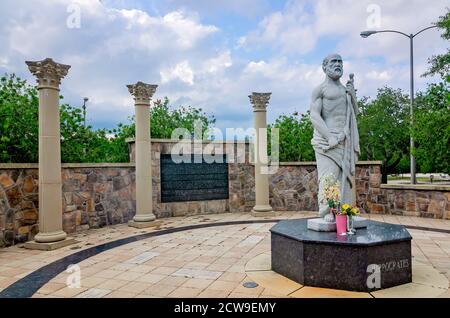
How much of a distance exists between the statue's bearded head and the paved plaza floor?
3233 mm

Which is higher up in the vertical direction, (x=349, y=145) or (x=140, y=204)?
(x=349, y=145)

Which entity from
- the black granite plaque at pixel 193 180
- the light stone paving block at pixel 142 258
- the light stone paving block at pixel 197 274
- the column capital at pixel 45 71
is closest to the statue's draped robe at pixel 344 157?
the light stone paving block at pixel 197 274

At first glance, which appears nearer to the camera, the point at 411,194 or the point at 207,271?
the point at 207,271

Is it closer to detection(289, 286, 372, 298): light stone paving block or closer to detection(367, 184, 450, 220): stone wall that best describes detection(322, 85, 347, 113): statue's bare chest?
detection(289, 286, 372, 298): light stone paving block

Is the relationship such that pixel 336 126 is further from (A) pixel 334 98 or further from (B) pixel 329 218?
(B) pixel 329 218

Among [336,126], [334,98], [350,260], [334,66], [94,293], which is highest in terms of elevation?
[334,66]

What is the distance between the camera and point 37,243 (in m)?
7.06

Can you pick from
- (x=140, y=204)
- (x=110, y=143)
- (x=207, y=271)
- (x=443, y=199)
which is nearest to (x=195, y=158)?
(x=140, y=204)

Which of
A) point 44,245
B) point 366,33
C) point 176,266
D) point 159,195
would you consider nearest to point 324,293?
point 176,266

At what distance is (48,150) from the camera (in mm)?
7320

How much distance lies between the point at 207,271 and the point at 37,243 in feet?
13.1

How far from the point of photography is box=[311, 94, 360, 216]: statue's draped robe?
5.58m

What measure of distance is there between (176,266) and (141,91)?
536 centimetres
